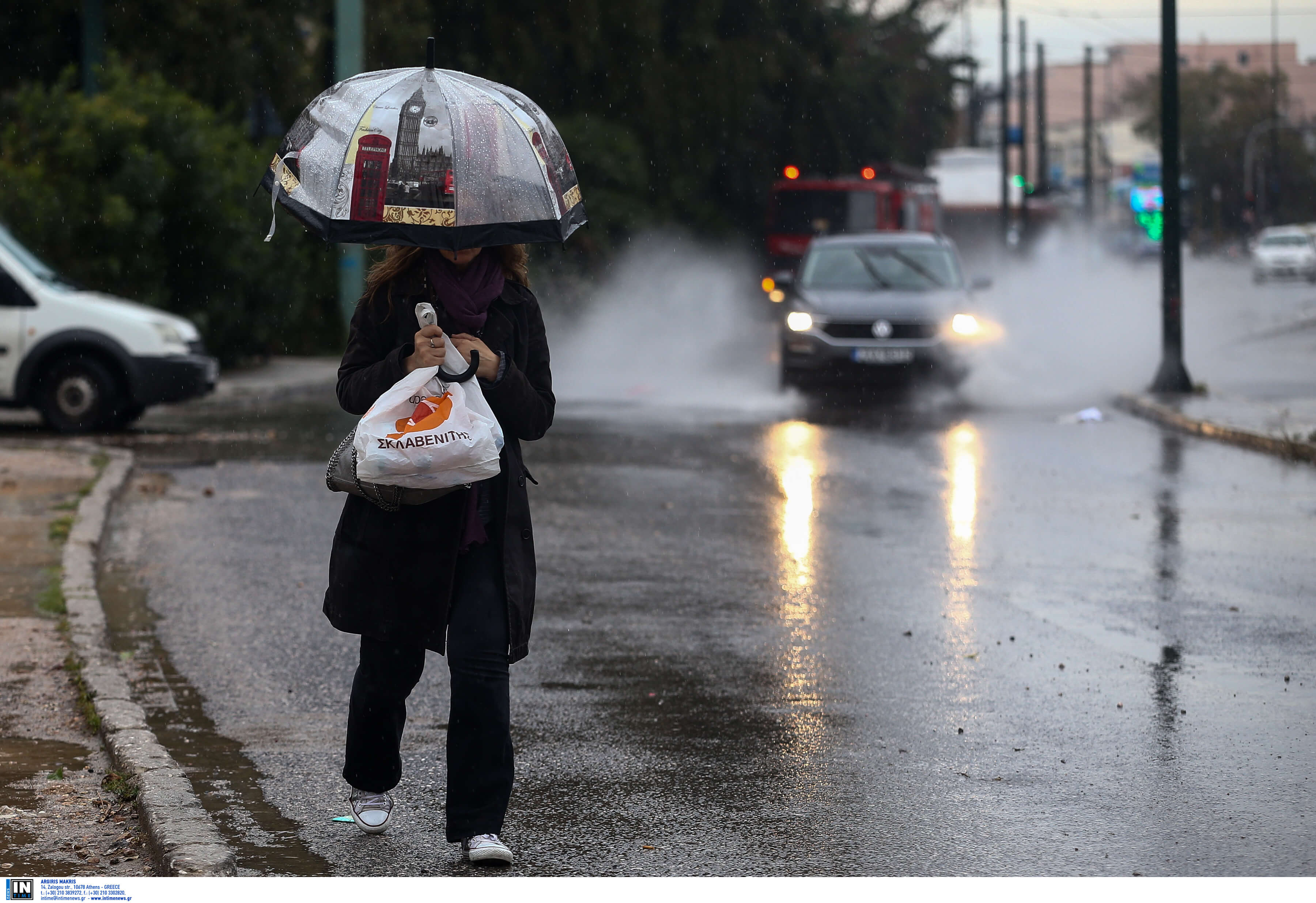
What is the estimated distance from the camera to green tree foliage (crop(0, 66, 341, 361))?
2062 cm

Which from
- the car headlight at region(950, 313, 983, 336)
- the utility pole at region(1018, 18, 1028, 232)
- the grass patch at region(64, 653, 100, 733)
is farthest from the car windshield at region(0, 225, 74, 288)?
→ the utility pole at region(1018, 18, 1028, 232)

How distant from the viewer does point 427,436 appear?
14.1 feet

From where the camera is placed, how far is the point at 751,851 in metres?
4.70

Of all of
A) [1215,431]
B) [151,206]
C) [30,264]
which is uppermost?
[151,206]

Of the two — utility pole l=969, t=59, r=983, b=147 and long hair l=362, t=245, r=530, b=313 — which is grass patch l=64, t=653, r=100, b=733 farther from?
utility pole l=969, t=59, r=983, b=147

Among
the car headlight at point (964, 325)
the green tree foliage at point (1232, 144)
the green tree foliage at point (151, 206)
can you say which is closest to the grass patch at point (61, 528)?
the green tree foliage at point (151, 206)

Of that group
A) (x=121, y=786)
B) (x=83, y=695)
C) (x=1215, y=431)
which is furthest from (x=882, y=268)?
(x=121, y=786)

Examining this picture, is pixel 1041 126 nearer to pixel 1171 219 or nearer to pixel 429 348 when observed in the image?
pixel 1171 219

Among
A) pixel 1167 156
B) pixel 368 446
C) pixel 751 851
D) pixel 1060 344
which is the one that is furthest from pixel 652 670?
pixel 1060 344

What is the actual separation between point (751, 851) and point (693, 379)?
59.4 ft

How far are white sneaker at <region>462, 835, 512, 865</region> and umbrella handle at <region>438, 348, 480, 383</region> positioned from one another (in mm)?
1120

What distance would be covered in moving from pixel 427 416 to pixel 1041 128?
5910 cm

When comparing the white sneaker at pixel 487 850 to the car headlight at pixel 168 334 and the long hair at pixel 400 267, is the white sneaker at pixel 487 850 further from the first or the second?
the car headlight at pixel 168 334

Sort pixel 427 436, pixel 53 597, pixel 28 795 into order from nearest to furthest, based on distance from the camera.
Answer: pixel 427 436 → pixel 28 795 → pixel 53 597
